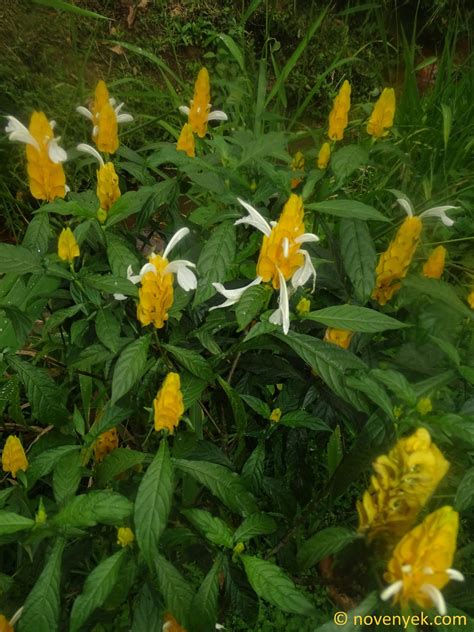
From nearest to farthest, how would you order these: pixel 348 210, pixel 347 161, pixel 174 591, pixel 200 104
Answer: pixel 174 591
pixel 348 210
pixel 347 161
pixel 200 104

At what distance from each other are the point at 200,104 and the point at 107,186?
33cm

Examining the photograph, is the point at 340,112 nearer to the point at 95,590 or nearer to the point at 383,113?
the point at 383,113

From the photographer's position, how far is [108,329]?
1.08 m

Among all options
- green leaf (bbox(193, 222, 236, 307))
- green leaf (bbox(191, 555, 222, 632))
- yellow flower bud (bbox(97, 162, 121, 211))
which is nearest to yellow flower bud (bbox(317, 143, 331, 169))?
green leaf (bbox(193, 222, 236, 307))

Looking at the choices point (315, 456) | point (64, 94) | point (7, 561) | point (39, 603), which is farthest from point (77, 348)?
point (64, 94)

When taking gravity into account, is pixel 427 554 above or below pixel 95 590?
above

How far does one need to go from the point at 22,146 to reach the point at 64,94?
1.39ft

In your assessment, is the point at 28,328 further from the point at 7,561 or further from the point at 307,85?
the point at 307,85

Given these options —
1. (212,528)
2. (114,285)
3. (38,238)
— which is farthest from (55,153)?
(212,528)

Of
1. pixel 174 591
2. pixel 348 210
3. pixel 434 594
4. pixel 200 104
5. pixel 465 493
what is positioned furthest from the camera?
pixel 200 104

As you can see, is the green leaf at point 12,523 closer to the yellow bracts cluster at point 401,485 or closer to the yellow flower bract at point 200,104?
the yellow bracts cluster at point 401,485

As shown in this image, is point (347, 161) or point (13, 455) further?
point (347, 161)

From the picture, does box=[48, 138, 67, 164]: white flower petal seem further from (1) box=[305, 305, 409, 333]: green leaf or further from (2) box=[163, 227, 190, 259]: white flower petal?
(1) box=[305, 305, 409, 333]: green leaf

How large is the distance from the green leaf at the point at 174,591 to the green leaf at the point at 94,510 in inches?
5.2
